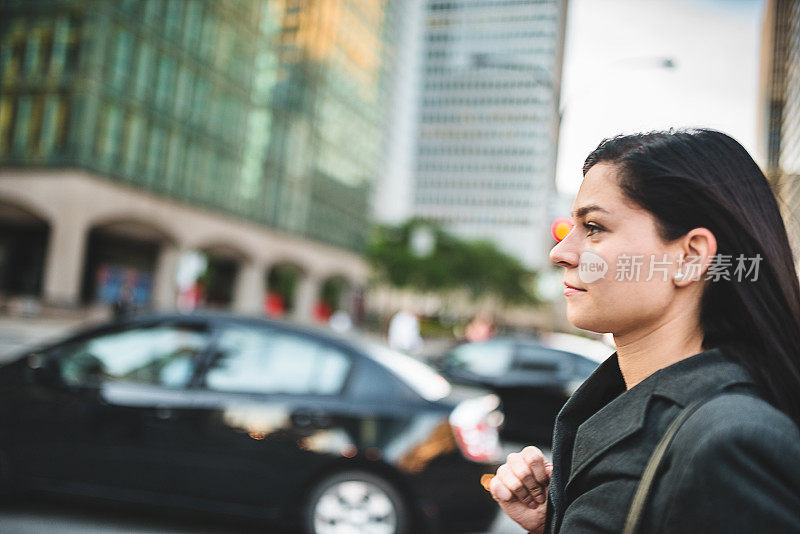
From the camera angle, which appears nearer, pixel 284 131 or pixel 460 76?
pixel 284 131

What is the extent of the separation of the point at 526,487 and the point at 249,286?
42629 mm

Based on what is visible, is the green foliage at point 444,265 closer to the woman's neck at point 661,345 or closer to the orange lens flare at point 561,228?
the orange lens flare at point 561,228

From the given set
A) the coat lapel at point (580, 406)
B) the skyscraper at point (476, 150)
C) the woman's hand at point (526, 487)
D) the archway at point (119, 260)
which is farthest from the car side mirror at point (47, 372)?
the skyscraper at point (476, 150)

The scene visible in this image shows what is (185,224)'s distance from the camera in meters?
35.7

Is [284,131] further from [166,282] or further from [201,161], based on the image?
[166,282]

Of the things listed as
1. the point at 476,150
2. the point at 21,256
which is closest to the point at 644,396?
the point at 21,256

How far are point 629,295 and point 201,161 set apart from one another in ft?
125

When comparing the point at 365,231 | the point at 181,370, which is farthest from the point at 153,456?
the point at 365,231

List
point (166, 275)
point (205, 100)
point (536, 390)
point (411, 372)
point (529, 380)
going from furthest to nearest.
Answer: point (205, 100), point (166, 275), point (529, 380), point (536, 390), point (411, 372)

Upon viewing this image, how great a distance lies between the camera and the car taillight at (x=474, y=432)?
441 centimetres

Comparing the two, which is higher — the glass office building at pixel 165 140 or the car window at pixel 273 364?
the glass office building at pixel 165 140

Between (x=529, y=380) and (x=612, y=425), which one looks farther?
(x=529, y=380)

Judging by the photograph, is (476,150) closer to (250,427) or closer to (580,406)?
(250,427)

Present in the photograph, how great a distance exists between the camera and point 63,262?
28.6 metres
